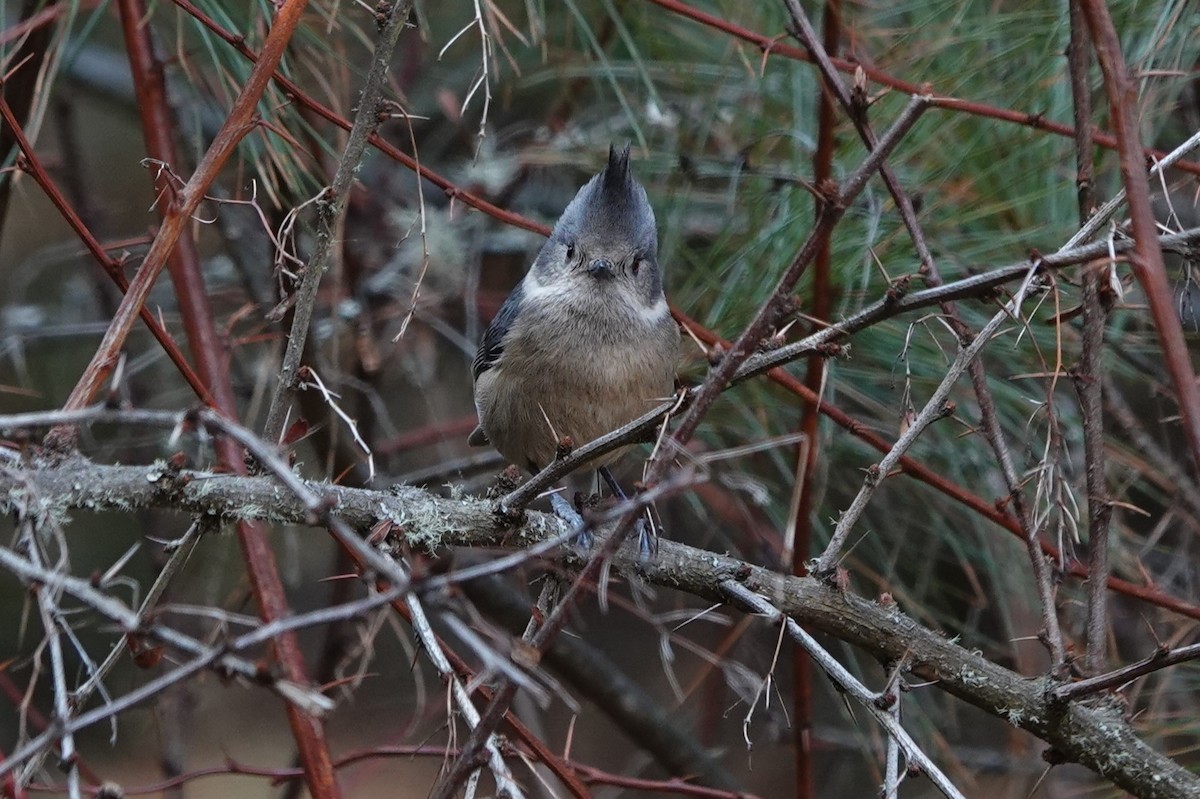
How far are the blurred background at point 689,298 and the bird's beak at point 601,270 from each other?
304 mm

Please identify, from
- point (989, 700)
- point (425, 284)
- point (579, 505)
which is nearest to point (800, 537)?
point (579, 505)

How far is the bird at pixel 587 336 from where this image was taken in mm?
3037

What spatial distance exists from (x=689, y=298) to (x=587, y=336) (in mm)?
519

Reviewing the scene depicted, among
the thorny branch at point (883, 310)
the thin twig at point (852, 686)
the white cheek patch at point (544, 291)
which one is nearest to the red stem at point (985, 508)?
the thin twig at point (852, 686)

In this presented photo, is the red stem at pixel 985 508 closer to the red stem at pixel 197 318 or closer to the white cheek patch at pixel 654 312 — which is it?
the white cheek patch at pixel 654 312

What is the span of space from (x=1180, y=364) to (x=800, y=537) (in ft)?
4.94

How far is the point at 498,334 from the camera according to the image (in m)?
3.30

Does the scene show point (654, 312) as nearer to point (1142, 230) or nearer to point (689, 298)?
point (689, 298)

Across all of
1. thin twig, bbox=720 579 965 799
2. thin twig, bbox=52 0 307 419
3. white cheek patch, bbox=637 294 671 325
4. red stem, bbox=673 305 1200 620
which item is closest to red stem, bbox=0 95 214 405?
thin twig, bbox=52 0 307 419

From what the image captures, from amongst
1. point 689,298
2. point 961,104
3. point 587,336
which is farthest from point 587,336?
point 961,104

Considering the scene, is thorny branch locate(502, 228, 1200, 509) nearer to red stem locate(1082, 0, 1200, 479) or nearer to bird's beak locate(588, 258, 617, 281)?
red stem locate(1082, 0, 1200, 479)

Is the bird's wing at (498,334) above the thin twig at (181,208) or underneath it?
underneath

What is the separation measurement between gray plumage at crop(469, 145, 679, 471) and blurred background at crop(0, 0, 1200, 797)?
23 centimetres

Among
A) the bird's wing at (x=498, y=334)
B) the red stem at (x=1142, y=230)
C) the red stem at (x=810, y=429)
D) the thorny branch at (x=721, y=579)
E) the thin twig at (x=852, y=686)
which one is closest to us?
the red stem at (x=1142, y=230)
